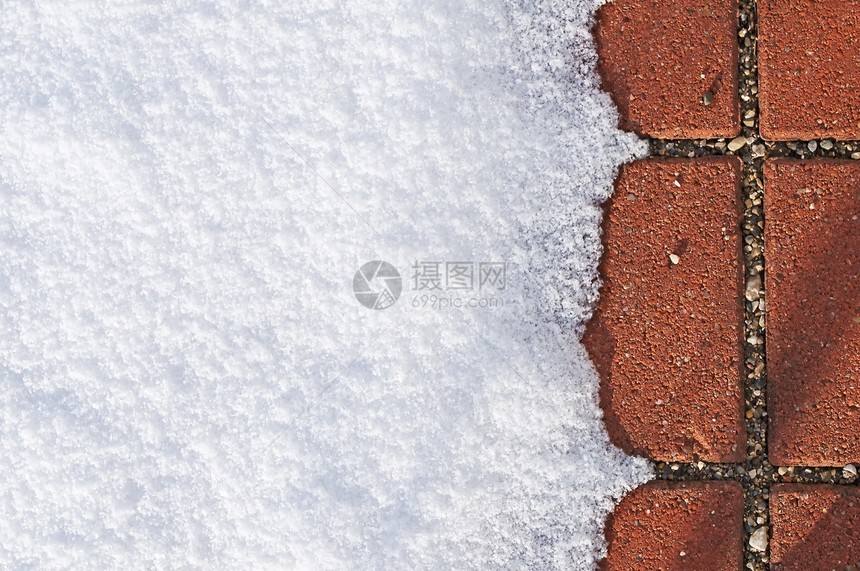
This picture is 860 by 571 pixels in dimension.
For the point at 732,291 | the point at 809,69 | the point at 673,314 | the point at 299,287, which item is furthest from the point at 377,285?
the point at 809,69

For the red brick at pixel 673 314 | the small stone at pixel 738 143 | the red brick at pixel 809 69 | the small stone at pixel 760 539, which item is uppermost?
the red brick at pixel 809 69

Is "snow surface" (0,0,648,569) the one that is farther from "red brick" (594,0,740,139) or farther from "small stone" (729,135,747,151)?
"small stone" (729,135,747,151)

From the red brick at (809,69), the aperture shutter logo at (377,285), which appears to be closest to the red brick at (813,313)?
the red brick at (809,69)

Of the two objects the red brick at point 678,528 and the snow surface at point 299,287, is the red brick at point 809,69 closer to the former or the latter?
the snow surface at point 299,287

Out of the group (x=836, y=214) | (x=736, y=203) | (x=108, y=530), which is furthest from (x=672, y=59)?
(x=108, y=530)

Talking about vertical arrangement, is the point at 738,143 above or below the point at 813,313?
above

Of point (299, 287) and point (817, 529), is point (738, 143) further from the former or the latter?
point (299, 287)

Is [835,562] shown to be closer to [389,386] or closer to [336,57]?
[389,386]
